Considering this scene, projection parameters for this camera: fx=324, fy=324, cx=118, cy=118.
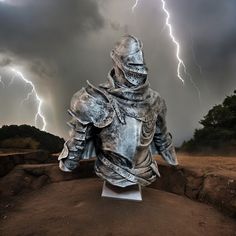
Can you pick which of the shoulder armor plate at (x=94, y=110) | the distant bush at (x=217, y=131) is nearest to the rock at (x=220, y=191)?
the shoulder armor plate at (x=94, y=110)

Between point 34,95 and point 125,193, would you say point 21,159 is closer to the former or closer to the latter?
point 34,95

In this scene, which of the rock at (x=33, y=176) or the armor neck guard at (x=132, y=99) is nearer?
the armor neck guard at (x=132, y=99)

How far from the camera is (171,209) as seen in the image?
206 centimetres

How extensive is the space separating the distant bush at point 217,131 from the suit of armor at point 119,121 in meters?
1.94

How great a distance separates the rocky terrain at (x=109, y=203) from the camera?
175cm

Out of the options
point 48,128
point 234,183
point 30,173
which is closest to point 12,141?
point 48,128

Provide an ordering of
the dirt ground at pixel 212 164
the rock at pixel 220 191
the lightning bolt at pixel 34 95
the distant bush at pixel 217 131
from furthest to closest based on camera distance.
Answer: the distant bush at pixel 217 131
the lightning bolt at pixel 34 95
the dirt ground at pixel 212 164
the rock at pixel 220 191

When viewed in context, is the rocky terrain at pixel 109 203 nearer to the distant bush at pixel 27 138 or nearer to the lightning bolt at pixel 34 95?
the distant bush at pixel 27 138

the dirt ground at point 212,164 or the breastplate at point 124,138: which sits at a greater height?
the breastplate at point 124,138

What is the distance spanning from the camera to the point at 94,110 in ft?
6.68

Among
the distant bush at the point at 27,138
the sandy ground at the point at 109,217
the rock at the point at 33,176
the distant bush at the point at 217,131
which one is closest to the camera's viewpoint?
the sandy ground at the point at 109,217

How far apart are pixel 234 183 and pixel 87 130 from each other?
1.10 metres

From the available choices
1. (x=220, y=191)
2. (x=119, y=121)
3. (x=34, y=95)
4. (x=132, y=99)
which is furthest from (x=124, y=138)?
(x=34, y=95)

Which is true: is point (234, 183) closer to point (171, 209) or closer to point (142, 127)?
point (171, 209)
